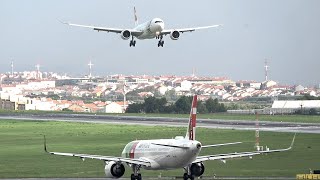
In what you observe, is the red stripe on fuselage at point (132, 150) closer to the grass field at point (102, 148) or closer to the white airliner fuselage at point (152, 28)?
the grass field at point (102, 148)

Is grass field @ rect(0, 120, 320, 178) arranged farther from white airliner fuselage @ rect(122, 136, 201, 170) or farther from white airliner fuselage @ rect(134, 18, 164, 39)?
white airliner fuselage @ rect(134, 18, 164, 39)

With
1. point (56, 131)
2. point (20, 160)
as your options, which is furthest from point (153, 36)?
point (20, 160)

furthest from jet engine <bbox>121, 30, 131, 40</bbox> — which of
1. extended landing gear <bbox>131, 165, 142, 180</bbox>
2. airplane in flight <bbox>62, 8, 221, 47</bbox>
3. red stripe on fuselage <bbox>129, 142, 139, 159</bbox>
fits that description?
extended landing gear <bbox>131, 165, 142, 180</bbox>

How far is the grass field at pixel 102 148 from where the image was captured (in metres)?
89.0

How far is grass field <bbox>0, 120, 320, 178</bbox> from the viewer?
8900cm

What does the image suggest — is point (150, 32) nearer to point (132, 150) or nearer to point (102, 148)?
point (102, 148)

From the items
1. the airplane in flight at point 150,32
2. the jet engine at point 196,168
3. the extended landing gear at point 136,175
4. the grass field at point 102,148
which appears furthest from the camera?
the airplane in flight at point 150,32

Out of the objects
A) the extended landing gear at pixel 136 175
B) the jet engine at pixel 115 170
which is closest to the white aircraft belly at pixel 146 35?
the extended landing gear at pixel 136 175

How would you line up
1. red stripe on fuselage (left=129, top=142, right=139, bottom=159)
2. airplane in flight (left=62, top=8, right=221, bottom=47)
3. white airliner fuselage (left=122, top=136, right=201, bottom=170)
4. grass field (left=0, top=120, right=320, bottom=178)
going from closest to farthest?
white airliner fuselage (left=122, top=136, right=201, bottom=170) → red stripe on fuselage (left=129, top=142, right=139, bottom=159) → grass field (left=0, top=120, right=320, bottom=178) → airplane in flight (left=62, top=8, right=221, bottom=47)

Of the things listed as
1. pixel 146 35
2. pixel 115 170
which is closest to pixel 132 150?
pixel 115 170

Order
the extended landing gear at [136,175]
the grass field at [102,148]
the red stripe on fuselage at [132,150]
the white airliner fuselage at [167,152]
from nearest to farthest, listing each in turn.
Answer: the white airliner fuselage at [167,152]
the extended landing gear at [136,175]
the red stripe on fuselage at [132,150]
the grass field at [102,148]

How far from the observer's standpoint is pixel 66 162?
3915 inches

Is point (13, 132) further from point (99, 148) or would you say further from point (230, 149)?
point (230, 149)

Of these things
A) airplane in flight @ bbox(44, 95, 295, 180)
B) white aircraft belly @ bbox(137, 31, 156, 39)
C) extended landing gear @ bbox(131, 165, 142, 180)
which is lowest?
extended landing gear @ bbox(131, 165, 142, 180)
